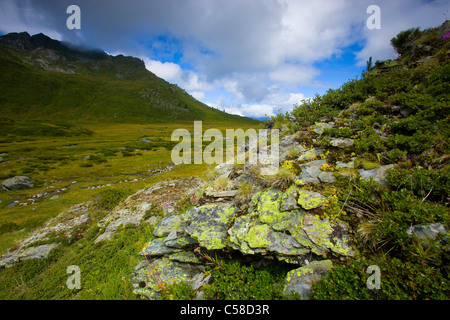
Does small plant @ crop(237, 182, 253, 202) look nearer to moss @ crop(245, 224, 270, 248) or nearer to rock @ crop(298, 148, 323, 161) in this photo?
moss @ crop(245, 224, 270, 248)

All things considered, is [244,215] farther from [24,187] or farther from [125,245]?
[24,187]

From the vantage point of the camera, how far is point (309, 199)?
17.2ft

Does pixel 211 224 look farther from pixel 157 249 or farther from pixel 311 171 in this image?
pixel 311 171

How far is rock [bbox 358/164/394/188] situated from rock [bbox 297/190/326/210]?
1478 millimetres

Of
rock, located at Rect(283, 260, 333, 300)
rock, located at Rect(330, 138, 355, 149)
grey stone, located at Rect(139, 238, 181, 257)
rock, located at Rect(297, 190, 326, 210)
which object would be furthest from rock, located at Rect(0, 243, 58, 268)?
rock, located at Rect(330, 138, 355, 149)

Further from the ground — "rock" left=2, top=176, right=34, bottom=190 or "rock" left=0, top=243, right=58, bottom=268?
"rock" left=2, top=176, right=34, bottom=190

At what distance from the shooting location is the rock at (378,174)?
5.02 metres

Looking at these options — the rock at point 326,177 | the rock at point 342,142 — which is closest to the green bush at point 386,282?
the rock at point 326,177

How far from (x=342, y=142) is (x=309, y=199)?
3.63 metres

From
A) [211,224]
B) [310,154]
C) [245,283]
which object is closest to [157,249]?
[211,224]

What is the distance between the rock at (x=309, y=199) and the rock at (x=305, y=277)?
141cm

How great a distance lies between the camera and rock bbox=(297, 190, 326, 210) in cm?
Answer: 506

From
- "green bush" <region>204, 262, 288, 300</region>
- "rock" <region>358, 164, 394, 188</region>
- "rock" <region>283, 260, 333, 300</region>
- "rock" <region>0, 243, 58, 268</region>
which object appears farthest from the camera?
"rock" <region>0, 243, 58, 268</region>
